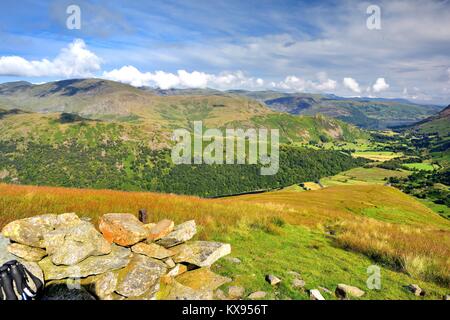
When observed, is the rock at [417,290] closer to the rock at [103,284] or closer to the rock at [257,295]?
the rock at [257,295]

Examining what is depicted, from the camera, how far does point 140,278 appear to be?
9500mm

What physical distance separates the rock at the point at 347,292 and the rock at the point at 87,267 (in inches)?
308

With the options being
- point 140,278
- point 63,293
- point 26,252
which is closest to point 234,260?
point 140,278

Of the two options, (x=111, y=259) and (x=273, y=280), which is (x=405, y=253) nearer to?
(x=273, y=280)

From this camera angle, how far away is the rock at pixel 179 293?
916 cm

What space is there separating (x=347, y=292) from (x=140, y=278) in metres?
7.40

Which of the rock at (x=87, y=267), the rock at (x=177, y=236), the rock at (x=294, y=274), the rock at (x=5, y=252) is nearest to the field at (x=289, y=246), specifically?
the rock at (x=294, y=274)

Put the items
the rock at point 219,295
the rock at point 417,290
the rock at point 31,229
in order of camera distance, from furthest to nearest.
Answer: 1. the rock at point 417,290
2. the rock at point 31,229
3. the rock at point 219,295

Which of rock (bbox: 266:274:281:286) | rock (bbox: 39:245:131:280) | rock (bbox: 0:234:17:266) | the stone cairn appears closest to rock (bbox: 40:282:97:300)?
the stone cairn

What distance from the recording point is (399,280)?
1238cm

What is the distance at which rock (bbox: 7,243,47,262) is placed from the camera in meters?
9.57

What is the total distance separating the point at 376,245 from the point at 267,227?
6.27m

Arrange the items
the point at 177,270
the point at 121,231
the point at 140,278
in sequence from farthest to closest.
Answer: the point at 121,231 → the point at 177,270 → the point at 140,278
